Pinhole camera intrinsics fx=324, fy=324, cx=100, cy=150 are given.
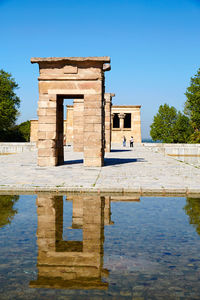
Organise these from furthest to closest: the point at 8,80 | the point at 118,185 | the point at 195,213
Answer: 1. the point at 8,80
2. the point at 118,185
3. the point at 195,213

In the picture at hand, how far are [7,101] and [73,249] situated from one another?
155ft

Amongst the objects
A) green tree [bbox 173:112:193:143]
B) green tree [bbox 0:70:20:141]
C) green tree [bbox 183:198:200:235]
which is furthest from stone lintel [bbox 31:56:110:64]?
green tree [bbox 173:112:193:143]

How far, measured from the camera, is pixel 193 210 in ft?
20.6

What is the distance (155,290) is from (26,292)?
1127mm

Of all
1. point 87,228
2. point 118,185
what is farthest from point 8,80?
point 87,228

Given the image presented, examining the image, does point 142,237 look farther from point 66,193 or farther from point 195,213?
point 66,193

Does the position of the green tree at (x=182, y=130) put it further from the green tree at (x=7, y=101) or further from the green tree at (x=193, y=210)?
the green tree at (x=193, y=210)

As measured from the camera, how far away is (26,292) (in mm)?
2812

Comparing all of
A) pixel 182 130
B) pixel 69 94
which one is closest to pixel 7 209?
pixel 69 94

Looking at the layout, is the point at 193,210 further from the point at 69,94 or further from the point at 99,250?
the point at 69,94

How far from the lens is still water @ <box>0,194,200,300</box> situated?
2896 mm

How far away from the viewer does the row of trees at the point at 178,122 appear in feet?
156

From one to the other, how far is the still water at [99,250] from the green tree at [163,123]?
56086 millimetres

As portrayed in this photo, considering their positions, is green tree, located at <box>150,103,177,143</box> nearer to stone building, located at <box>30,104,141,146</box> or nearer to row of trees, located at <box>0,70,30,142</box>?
stone building, located at <box>30,104,141,146</box>
